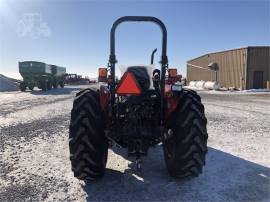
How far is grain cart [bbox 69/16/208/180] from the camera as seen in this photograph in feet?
13.5

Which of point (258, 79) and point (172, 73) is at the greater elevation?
point (258, 79)

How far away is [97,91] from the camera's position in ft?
15.7

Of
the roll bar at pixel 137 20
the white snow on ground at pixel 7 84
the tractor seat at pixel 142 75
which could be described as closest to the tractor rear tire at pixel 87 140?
the roll bar at pixel 137 20

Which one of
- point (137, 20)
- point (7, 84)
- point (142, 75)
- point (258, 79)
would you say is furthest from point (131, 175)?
point (7, 84)

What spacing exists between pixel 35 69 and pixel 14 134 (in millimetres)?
24149

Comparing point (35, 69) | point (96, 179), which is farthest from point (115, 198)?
point (35, 69)

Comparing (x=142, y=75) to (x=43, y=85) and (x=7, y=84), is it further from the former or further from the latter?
(x=7, y=84)

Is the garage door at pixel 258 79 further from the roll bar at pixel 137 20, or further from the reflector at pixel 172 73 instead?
the roll bar at pixel 137 20

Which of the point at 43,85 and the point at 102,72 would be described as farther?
Result: the point at 43,85

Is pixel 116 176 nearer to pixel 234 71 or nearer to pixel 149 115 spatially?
pixel 149 115

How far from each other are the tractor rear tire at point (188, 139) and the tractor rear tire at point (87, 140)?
3.34 feet

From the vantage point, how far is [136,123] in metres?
4.22

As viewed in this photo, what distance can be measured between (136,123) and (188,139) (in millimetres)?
736

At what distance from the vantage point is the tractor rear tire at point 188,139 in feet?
13.8
